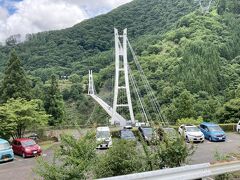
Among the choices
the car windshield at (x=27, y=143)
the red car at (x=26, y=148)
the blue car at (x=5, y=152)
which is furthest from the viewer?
the car windshield at (x=27, y=143)

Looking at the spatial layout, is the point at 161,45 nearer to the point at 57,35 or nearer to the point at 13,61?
the point at 57,35

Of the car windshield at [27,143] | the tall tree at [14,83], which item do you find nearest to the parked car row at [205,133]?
the car windshield at [27,143]

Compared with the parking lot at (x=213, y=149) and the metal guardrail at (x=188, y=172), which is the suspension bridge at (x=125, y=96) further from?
the metal guardrail at (x=188, y=172)

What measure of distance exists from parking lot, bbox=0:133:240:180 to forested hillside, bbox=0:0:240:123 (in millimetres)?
13529

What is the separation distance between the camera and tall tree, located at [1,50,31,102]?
38.4 metres

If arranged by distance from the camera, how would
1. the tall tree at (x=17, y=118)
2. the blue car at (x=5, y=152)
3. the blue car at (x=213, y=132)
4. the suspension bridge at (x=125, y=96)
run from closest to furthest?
the blue car at (x=5, y=152), the blue car at (x=213, y=132), the tall tree at (x=17, y=118), the suspension bridge at (x=125, y=96)

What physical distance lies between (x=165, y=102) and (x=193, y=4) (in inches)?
4633

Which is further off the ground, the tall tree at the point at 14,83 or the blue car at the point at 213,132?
the tall tree at the point at 14,83

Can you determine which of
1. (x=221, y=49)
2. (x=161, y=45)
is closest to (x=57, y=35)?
(x=161, y=45)

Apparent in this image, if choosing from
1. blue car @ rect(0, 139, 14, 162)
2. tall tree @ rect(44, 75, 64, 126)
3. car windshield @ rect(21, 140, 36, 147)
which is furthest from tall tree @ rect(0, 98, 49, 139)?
tall tree @ rect(44, 75, 64, 126)

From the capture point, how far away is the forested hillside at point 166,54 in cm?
7381

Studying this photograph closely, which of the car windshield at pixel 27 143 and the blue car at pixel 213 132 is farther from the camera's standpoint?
the blue car at pixel 213 132

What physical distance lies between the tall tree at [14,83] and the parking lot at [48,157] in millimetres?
13580

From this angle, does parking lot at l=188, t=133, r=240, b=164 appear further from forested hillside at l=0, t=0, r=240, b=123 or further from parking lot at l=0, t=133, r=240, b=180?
forested hillside at l=0, t=0, r=240, b=123
